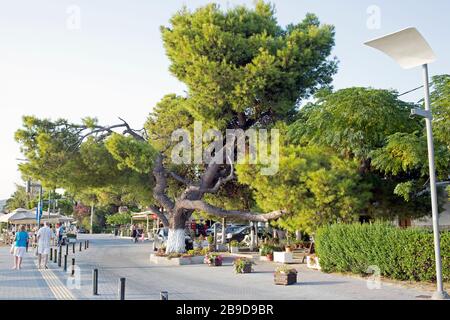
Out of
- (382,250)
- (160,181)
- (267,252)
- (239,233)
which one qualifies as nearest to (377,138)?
(382,250)

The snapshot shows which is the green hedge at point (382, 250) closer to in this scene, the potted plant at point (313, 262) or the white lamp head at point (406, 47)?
the potted plant at point (313, 262)

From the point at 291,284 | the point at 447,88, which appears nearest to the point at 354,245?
the point at 291,284

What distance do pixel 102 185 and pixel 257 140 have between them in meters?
8.52

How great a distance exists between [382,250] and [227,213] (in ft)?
31.6

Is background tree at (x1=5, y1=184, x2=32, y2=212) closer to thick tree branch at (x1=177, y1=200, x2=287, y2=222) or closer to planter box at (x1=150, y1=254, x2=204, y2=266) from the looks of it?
thick tree branch at (x1=177, y1=200, x2=287, y2=222)

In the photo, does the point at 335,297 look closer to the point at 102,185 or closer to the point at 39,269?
the point at 39,269

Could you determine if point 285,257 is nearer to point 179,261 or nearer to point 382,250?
point 179,261

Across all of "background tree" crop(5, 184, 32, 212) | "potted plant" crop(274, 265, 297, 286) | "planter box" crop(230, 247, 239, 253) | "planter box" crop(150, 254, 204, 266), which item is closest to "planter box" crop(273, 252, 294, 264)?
A: "planter box" crop(150, 254, 204, 266)

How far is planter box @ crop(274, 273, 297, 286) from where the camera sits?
47.1 ft

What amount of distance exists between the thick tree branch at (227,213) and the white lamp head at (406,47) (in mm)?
9769

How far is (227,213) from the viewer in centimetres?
2330

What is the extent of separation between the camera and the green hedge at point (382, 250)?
45.3 ft
